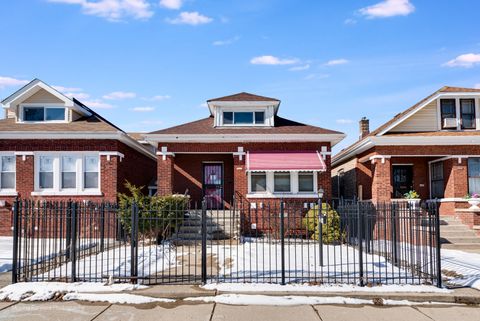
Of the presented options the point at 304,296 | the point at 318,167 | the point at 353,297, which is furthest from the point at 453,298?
the point at 318,167

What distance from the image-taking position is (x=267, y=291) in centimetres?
782

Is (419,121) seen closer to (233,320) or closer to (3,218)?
(233,320)

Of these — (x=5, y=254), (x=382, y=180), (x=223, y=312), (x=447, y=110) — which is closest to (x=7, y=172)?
(x=5, y=254)

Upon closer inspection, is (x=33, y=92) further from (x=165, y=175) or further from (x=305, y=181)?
(x=305, y=181)

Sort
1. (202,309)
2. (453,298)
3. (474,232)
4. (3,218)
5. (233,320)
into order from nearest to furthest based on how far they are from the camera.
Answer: (233,320) → (202,309) → (453,298) → (474,232) → (3,218)

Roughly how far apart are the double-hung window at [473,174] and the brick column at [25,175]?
1871cm

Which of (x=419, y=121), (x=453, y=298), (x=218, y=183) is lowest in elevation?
(x=453, y=298)

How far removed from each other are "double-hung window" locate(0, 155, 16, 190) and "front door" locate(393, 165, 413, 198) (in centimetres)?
1744

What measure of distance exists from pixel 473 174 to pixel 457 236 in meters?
3.37

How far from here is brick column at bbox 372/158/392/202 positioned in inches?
650

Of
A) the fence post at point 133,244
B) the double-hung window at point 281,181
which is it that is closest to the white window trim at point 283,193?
the double-hung window at point 281,181

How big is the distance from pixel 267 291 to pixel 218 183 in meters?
11.2

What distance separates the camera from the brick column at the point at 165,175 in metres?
16.6

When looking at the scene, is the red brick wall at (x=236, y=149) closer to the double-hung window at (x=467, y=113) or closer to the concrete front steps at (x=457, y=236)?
the concrete front steps at (x=457, y=236)
